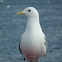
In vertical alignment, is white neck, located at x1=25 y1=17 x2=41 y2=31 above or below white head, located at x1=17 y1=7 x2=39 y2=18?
below

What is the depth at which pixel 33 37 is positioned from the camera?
5.29m

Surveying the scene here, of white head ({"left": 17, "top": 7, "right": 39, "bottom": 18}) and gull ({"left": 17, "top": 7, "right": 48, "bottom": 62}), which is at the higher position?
white head ({"left": 17, "top": 7, "right": 39, "bottom": 18})

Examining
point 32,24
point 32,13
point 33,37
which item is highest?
point 32,13

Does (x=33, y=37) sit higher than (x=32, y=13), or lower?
lower

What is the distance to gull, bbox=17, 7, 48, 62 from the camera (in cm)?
531

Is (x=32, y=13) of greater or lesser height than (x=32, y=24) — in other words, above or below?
above

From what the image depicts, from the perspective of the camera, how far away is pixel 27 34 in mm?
5348

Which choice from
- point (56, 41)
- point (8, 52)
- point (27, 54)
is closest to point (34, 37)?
point (27, 54)

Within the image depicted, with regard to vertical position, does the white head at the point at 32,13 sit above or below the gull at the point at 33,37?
above

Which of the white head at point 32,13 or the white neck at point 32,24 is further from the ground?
the white head at point 32,13

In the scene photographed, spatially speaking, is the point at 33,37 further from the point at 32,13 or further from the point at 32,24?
the point at 32,13

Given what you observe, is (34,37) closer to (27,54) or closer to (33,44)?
(33,44)

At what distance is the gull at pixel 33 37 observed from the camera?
5.31 metres

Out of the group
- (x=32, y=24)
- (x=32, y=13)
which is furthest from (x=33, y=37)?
(x=32, y=13)
